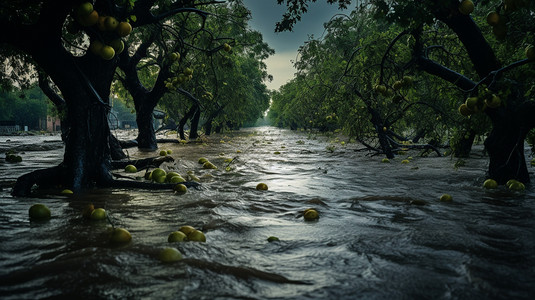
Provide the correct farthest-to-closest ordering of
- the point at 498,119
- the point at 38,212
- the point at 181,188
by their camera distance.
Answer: the point at 498,119 < the point at 181,188 < the point at 38,212

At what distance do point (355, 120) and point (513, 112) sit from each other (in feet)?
19.5

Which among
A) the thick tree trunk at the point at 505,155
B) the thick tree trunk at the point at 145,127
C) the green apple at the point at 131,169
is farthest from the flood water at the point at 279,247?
the thick tree trunk at the point at 145,127

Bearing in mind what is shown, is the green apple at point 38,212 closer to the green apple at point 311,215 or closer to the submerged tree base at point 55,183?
the submerged tree base at point 55,183

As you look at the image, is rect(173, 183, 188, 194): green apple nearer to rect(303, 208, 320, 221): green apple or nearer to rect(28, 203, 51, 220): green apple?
rect(28, 203, 51, 220): green apple

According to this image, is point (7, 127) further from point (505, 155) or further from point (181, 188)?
point (505, 155)

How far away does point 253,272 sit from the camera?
2354mm

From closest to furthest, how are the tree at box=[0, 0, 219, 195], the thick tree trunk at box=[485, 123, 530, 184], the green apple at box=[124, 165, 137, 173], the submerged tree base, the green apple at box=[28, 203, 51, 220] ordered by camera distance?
the green apple at box=[28, 203, 51, 220], the tree at box=[0, 0, 219, 195], the submerged tree base, the thick tree trunk at box=[485, 123, 530, 184], the green apple at box=[124, 165, 137, 173]

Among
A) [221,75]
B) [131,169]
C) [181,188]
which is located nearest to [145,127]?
[221,75]

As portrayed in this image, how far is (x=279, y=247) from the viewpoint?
2885 mm

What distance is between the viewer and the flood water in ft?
6.94

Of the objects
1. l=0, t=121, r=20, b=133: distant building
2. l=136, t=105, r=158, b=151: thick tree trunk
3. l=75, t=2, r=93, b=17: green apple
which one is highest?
l=75, t=2, r=93, b=17: green apple

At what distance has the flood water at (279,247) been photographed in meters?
2.12

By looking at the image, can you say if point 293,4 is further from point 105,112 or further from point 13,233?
point 13,233

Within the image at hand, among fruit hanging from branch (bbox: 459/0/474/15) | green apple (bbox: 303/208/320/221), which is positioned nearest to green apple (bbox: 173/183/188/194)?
green apple (bbox: 303/208/320/221)
